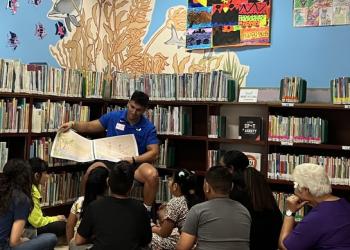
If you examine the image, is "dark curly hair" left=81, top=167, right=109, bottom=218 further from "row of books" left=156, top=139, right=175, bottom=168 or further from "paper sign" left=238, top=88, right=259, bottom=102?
"paper sign" left=238, top=88, right=259, bottom=102

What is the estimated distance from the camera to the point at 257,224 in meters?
3.05

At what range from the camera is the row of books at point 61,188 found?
5023 mm

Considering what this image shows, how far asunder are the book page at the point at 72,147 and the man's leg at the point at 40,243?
1.27m

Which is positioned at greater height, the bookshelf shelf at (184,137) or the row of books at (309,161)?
the bookshelf shelf at (184,137)

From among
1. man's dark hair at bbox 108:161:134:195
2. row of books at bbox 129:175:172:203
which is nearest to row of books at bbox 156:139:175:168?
row of books at bbox 129:175:172:203

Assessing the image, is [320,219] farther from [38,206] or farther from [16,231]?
[38,206]

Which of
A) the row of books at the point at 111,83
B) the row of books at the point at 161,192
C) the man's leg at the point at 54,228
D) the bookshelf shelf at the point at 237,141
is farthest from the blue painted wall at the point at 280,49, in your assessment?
the man's leg at the point at 54,228

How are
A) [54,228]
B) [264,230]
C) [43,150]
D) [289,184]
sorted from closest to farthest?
[264,230] → [54,228] → [289,184] → [43,150]

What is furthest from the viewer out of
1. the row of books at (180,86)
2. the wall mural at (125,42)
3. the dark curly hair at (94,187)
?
the wall mural at (125,42)

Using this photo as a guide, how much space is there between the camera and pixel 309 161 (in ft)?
15.4

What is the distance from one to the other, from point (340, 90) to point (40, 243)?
2.99 metres

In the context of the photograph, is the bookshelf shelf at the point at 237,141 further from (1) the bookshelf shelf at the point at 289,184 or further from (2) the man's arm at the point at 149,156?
Answer: (2) the man's arm at the point at 149,156

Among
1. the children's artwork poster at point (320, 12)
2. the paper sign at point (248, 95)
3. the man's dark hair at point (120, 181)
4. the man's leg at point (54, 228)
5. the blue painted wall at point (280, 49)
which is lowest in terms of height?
the man's leg at point (54, 228)

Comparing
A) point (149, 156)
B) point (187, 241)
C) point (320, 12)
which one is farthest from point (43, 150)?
point (320, 12)
